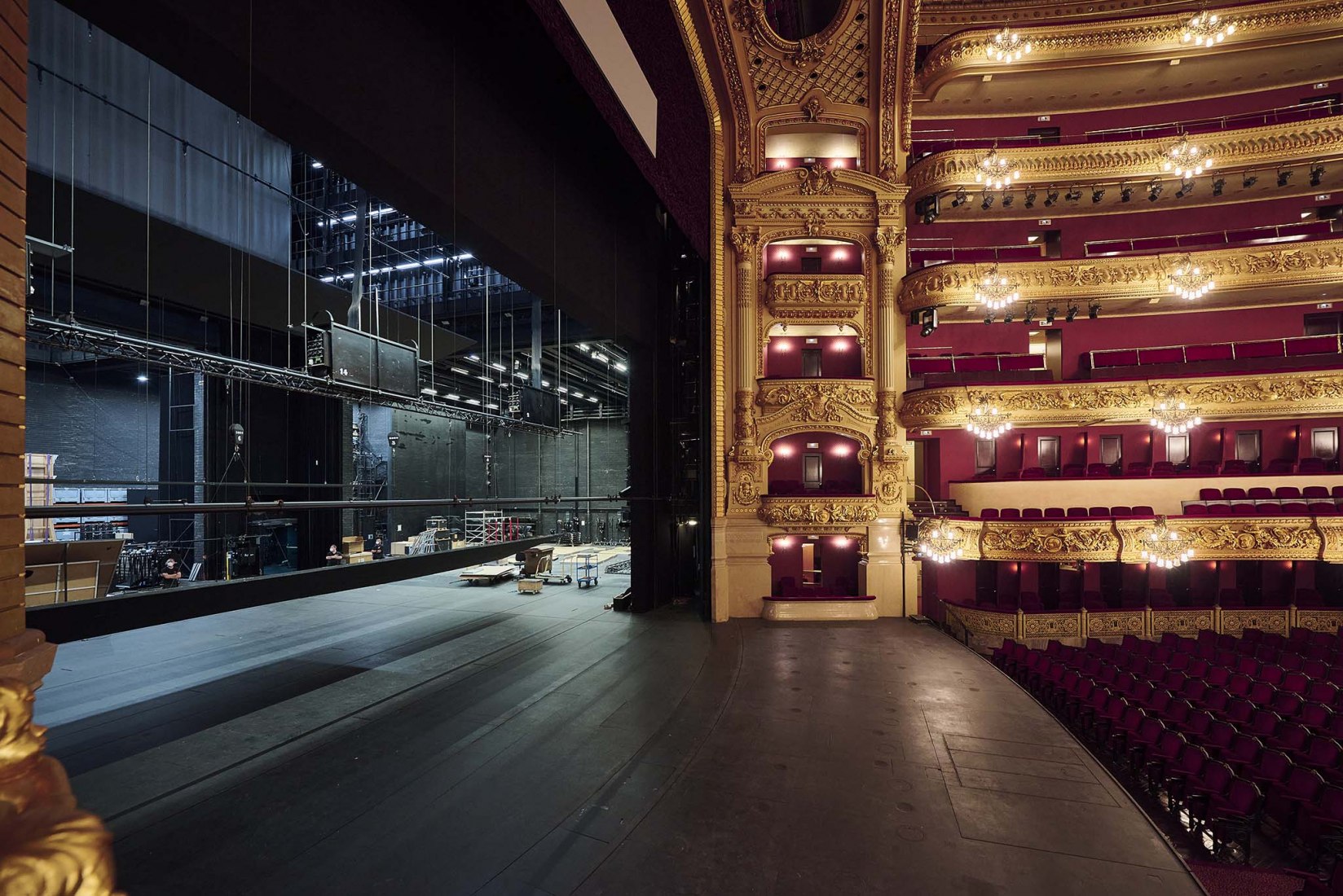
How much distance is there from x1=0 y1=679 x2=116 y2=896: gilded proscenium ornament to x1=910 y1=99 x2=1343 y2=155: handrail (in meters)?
20.1

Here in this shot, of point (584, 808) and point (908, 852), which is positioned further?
point (584, 808)

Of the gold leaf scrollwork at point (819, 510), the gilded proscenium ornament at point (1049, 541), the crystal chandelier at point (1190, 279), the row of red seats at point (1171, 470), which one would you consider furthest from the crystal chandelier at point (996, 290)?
the gold leaf scrollwork at point (819, 510)

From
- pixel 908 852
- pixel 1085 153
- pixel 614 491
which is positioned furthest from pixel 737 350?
pixel 614 491

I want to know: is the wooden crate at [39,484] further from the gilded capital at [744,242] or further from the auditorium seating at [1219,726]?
the auditorium seating at [1219,726]

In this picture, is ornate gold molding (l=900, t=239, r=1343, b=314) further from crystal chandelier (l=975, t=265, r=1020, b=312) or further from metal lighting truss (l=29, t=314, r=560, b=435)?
metal lighting truss (l=29, t=314, r=560, b=435)

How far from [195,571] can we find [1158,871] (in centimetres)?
1613

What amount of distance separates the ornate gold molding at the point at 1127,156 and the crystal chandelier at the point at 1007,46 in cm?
264

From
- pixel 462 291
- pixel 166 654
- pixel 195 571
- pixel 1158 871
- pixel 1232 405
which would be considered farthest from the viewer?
pixel 462 291

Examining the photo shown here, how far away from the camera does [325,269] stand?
14492mm

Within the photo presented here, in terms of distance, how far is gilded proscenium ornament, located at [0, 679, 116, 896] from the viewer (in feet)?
3.61

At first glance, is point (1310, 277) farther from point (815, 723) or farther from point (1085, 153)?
point (815, 723)

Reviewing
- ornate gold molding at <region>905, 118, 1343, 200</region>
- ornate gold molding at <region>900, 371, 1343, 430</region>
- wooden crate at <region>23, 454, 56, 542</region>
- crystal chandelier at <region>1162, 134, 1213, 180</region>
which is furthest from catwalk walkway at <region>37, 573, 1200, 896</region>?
Result: crystal chandelier at <region>1162, 134, 1213, 180</region>

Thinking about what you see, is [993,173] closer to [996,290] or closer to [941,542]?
[996,290]

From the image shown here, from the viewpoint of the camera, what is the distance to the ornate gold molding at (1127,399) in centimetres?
1288
